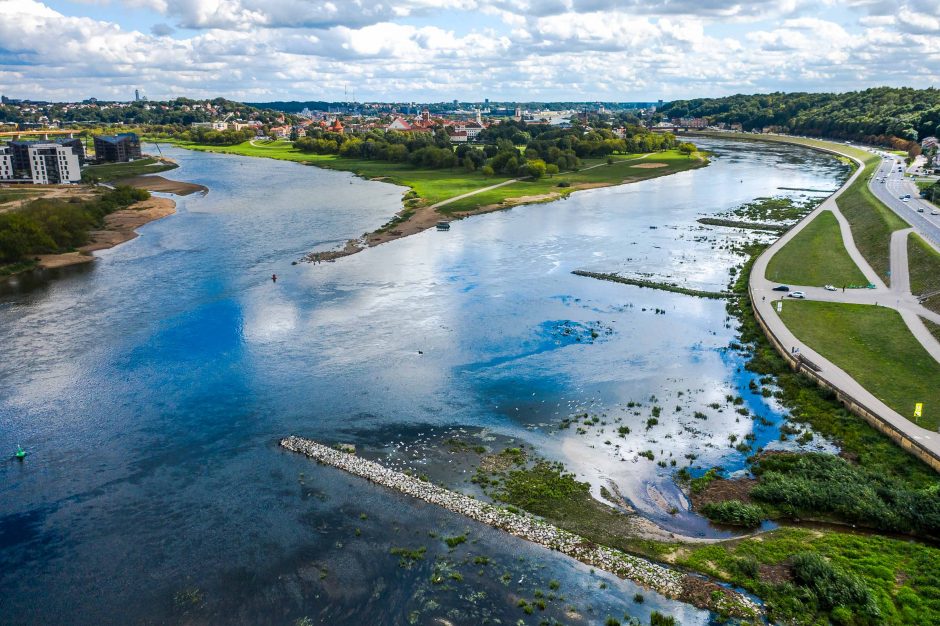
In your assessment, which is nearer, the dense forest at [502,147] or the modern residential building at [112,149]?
the dense forest at [502,147]

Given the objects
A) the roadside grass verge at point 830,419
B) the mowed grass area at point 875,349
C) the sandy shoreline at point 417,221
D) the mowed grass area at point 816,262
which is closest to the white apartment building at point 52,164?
the sandy shoreline at point 417,221

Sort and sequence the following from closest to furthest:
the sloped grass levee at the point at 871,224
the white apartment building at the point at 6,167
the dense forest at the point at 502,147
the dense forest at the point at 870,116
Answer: the sloped grass levee at the point at 871,224, the white apartment building at the point at 6,167, the dense forest at the point at 502,147, the dense forest at the point at 870,116

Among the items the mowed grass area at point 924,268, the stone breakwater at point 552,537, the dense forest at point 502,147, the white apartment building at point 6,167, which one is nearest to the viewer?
the stone breakwater at point 552,537

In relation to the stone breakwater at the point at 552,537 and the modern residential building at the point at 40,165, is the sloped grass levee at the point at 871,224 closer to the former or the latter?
the stone breakwater at the point at 552,537

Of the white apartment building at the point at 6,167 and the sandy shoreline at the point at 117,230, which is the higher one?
the white apartment building at the point at 6,167

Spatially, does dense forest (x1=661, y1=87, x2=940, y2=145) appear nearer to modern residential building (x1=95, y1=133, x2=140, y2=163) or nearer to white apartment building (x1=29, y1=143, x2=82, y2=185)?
white apartment building (x1=29, y1=143, x2=82, y2=185)

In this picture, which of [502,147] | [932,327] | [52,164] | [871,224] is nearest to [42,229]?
[52,164]

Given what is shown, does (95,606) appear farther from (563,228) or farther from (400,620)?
(563,228)
